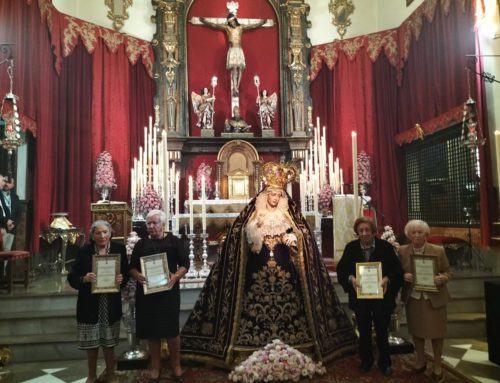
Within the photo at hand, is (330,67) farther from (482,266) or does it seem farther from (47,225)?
(47,225)

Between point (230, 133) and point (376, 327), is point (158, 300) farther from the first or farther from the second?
point (230, 133)

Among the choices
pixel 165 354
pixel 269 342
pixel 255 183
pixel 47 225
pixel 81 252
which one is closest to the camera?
pixel 81 252

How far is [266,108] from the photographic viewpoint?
899 cm

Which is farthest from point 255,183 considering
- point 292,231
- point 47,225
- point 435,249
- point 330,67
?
point 435,249

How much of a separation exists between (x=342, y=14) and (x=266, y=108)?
2781 mm

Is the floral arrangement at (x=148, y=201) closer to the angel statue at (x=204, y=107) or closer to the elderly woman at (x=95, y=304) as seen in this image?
the angel statue at (x=204, y=107)

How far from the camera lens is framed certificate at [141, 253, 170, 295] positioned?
3338 mm

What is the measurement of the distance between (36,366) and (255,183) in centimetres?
514

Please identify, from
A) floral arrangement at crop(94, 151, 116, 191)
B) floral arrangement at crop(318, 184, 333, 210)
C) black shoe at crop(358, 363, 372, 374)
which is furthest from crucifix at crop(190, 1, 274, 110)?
black shoe at crop(358, 363, 372, 374)

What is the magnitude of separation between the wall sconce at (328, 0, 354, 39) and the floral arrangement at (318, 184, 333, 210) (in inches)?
147

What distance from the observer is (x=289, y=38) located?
30.4 ft

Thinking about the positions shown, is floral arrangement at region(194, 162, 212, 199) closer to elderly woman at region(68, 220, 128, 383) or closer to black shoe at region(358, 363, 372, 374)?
elderly woman at region(68, 220, 128, 383)

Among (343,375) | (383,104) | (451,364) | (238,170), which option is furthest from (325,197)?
(343,375)

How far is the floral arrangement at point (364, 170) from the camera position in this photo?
8.46 meters
